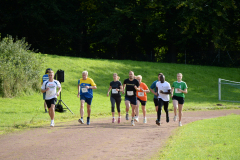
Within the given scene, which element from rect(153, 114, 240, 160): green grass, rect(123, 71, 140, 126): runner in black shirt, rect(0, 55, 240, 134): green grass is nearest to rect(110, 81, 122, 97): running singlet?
rect(123, 71, 140, 126): runner in black shirt

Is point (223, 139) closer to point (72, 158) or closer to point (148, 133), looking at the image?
point (148, 133)

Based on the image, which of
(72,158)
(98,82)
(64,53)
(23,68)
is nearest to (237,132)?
(72,158)

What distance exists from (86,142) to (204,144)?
326cm

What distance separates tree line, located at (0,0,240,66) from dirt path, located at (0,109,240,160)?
93.3ft

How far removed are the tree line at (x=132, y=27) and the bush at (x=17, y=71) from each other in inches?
798

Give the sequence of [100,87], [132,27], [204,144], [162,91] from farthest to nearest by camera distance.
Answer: [132,27]
[100,87]
[162,91]
[204,144]

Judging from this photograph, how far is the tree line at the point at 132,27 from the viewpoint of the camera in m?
39.1

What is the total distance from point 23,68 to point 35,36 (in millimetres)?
25520

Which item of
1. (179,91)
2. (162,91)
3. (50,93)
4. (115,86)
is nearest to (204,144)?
(162,91)

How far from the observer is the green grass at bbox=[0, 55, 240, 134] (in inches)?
609

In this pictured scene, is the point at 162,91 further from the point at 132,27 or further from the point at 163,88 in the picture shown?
the point at 132,27

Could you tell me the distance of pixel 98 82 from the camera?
30078 millimetres

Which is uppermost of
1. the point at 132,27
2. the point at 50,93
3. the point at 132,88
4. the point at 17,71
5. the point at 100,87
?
the point at 132,27

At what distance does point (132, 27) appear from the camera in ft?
156
